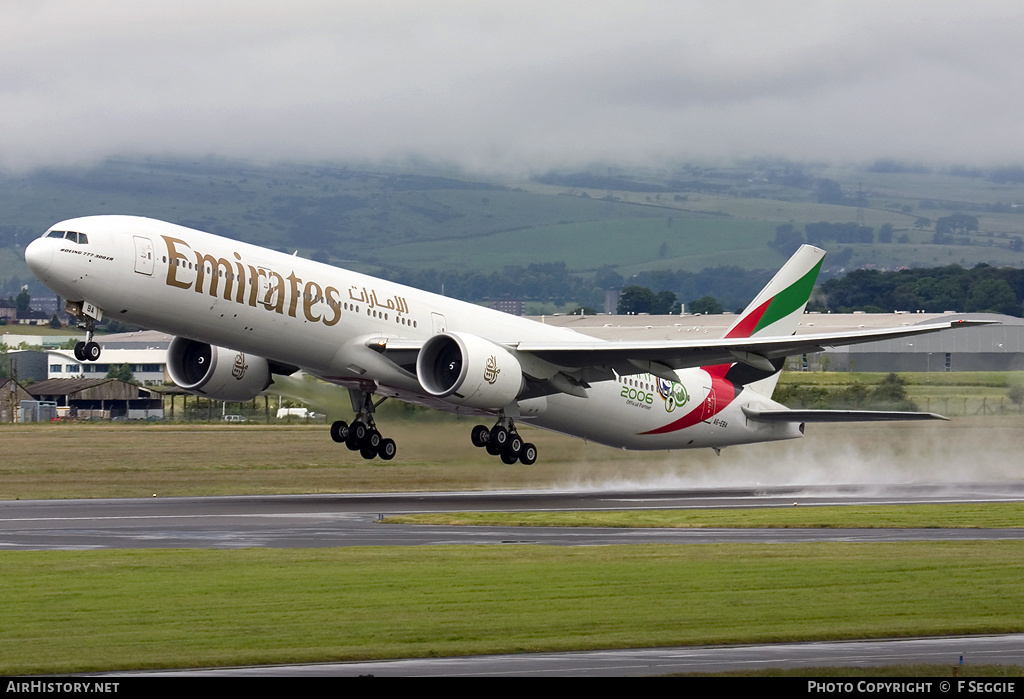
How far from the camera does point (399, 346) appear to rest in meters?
39.3

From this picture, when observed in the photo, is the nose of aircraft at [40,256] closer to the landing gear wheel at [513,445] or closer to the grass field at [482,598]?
the grass field at [482,598]

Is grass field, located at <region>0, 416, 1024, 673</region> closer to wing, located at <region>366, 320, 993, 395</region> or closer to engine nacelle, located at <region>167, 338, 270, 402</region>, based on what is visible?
wing, located at <region>366, 320, 993, 395</region>

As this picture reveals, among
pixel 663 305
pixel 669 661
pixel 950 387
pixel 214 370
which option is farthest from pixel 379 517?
pixel 663 305

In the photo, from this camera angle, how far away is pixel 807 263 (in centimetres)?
5166

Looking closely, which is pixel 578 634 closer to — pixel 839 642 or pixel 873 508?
pixel 839 642

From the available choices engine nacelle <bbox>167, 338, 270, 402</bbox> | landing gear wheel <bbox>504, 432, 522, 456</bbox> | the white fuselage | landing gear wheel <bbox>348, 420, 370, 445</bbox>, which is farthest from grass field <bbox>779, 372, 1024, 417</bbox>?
engine nacelle <bbox>167, 338, 270, 402</bbox>

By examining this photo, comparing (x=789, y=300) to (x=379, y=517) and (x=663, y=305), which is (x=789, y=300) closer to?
(x=379, y=517)

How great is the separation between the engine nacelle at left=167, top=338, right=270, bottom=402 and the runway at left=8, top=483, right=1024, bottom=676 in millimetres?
3561

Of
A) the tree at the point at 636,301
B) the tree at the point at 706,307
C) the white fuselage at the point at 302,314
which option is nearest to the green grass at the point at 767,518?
the white fuselage at the point at 302,314

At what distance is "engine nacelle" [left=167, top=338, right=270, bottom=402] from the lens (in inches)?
1702

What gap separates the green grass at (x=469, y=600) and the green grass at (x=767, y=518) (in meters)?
5.95

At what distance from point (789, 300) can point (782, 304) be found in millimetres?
394

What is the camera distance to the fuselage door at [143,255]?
34.1 m
